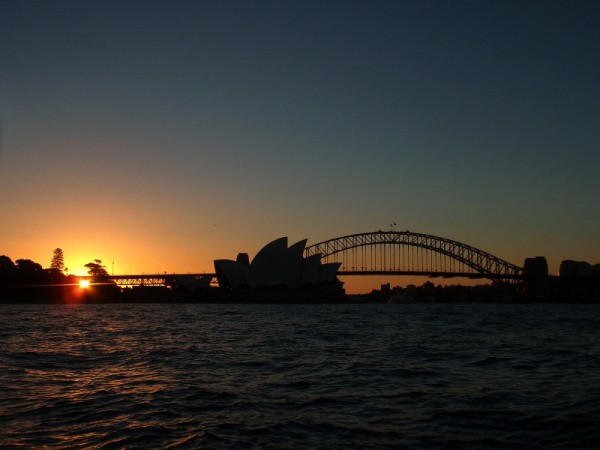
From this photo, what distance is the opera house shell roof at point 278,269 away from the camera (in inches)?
4985

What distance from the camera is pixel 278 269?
13012 cm

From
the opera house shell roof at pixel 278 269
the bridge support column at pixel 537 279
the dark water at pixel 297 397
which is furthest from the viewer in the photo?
the bridge support column at pixel 537 279

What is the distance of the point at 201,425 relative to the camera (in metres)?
11.1

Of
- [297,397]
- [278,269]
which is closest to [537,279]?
[278,269]

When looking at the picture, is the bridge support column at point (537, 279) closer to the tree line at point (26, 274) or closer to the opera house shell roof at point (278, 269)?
the opera house shell roof at point (278, 269)

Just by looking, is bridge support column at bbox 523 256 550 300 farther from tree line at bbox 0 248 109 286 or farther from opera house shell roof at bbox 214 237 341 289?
tree line at bbox 0 248 109 286

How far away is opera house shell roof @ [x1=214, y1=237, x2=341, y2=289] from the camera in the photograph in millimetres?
126625

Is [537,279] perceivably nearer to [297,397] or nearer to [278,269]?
[278,269]

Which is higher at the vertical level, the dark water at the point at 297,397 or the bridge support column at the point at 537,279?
the bridge support column at the point at 537,279

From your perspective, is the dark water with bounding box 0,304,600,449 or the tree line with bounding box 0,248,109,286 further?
the tree line with bounding box 0,248,109,286

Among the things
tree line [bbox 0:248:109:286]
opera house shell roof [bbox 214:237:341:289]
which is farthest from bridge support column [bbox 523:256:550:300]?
tree line [bbox 0:248:109:286]

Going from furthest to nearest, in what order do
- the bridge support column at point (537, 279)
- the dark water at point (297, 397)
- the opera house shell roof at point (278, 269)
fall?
the bridge support column at point (537, 279) < the opera house shell roof at point (278, 269) < the dark water at point (297, 397)

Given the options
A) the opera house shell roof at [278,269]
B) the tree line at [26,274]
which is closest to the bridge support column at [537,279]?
the opera house shell roof at [278,269]

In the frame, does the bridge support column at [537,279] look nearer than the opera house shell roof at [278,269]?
No
